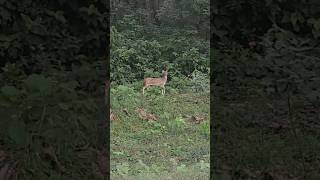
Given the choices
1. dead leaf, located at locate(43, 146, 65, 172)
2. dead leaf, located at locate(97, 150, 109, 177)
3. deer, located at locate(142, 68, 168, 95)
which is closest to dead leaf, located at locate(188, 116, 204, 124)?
deer, located at locate(142, 68, 168, 95)

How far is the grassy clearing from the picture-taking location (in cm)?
288

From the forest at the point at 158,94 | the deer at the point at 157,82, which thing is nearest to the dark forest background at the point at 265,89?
the forest at the point at 158,94

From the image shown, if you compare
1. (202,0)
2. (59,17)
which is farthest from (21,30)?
(202,0)

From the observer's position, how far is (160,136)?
3.44 m

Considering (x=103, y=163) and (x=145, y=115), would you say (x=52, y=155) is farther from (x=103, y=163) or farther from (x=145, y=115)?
(x=145, y=115)

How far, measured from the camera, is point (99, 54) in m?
3.86

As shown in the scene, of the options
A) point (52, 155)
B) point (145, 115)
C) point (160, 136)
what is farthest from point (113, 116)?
point (52, 155)

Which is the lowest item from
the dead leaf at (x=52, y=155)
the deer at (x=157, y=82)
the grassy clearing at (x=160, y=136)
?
the grassy clearing at (x=160, y=136)

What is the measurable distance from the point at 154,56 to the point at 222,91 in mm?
868

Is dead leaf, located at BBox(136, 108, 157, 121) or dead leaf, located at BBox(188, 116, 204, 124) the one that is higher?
dead leaf, located at BBox(136, 108, 157, 121)

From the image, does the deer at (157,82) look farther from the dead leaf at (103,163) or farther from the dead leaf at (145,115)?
the dead leaf at (103,163)

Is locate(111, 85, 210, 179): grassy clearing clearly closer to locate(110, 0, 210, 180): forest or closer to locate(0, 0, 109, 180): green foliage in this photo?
locate(110, 0, 210, 180): forest

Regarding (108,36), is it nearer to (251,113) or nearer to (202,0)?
(251,113)

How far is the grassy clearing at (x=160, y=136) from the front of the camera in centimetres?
288
